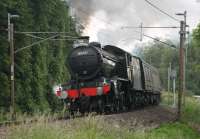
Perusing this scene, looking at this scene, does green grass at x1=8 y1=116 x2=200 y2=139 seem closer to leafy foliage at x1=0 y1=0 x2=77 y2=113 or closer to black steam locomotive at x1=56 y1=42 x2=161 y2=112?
black steam locomotive at x1=56 y1=42 x2=161 y2=112

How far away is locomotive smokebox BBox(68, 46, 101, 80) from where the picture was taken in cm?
2455

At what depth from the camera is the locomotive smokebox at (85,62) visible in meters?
24.5

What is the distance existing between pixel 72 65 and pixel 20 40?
2062cm

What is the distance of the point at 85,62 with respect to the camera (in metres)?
24.8

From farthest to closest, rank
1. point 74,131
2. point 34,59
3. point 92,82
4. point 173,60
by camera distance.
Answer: point 173,60
point 34,59
point 92,82
point 74,131

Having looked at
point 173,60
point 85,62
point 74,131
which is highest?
point 173,60

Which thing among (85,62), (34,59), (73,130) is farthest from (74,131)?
(34,59)

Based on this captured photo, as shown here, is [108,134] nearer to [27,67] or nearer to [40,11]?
[27,67]

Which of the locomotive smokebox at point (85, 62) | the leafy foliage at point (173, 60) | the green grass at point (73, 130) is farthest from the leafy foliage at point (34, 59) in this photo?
the leafy foliage at point (173, 60)

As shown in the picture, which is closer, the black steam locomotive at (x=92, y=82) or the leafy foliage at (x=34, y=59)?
the black steam locomotive at (x=92, y=82)

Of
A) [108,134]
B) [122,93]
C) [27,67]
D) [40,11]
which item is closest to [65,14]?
[40,11]

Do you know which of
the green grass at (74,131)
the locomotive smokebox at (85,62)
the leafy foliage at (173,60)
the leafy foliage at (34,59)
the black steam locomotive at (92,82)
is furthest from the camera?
the leafy foliage at (173,60)

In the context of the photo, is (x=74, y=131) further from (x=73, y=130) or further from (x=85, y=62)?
(x=85, y=62)

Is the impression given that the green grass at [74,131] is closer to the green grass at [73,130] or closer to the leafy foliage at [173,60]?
the green grass at [73,130]
